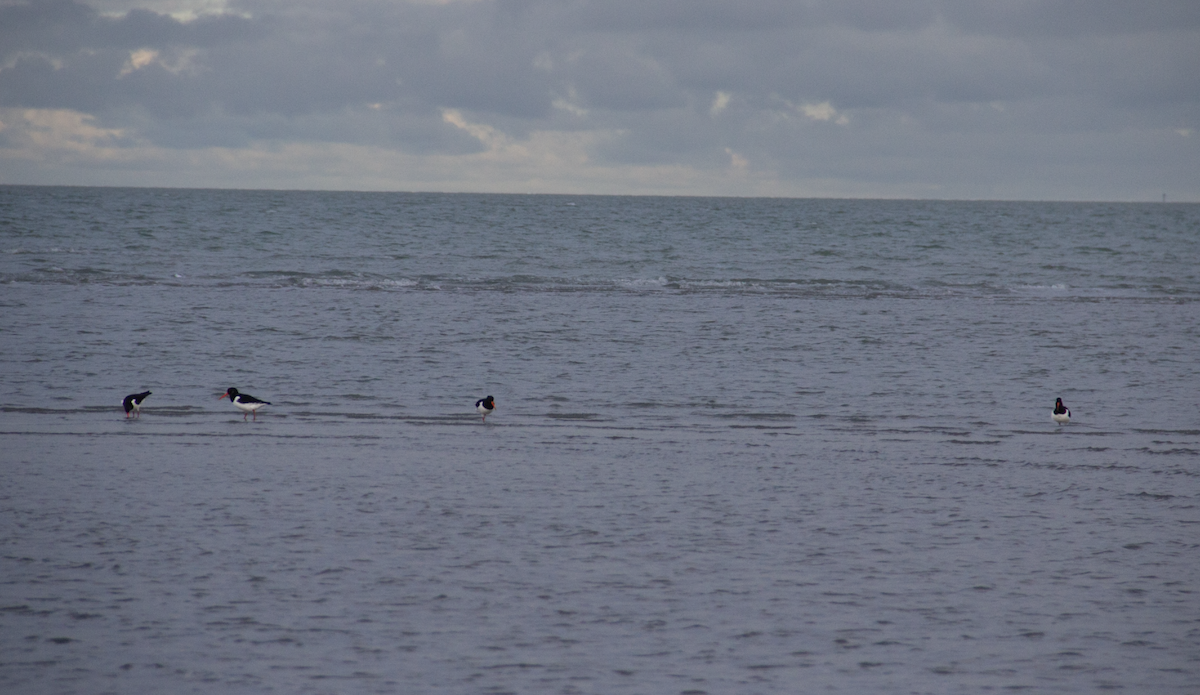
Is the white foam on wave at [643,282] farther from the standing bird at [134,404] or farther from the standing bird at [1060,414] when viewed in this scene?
the standing bird at [134,404]

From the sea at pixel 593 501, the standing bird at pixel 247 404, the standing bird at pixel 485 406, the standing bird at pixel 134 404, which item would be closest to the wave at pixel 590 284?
the sea at pixel 593 501

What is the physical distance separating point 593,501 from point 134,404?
30.0 ft

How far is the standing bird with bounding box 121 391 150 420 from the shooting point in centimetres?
1566

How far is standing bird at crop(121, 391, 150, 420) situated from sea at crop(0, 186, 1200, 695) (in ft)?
2.18

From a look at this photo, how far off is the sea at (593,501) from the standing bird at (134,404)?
2.18 ft

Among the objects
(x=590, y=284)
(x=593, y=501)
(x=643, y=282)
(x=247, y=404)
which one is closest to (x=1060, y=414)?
→ (x=593, y=501)

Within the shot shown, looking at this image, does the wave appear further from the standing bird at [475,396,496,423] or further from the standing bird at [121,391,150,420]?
the standing bird at [475,396,496,423]

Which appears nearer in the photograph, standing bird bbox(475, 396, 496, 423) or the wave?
standing bird bbox(475, 396, 496, 423)

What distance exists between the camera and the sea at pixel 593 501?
7.04 m

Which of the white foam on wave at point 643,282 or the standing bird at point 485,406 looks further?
the white foam on wave at point 643,282

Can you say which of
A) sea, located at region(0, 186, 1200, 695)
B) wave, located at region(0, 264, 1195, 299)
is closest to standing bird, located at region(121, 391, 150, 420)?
sea, located at region(0, 186, 1200, 695)

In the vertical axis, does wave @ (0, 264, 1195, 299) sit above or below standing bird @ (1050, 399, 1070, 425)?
above

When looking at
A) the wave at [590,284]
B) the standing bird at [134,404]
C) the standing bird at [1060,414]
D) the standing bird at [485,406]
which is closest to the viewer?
the standing bird at [134,404]

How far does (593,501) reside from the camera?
1083 cm
